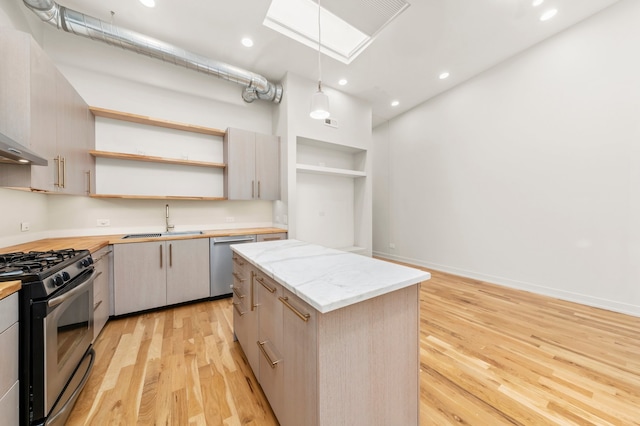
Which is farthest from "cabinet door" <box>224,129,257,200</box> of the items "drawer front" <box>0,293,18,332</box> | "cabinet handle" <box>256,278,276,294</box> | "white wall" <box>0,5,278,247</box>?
"drawer front" <box>0,293,18,332</box>

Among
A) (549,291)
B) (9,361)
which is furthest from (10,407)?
(549,291)

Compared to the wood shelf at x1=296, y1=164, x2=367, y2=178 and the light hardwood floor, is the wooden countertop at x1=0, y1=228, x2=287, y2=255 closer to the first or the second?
the light hardwood floor

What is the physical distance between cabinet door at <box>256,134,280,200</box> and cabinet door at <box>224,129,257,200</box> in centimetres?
8

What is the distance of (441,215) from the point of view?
4.32 m

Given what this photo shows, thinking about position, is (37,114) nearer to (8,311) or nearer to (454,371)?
(8,311)

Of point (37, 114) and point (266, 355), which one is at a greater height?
point (37, 114)

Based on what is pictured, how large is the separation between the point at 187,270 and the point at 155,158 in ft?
4.95

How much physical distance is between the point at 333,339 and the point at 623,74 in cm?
427

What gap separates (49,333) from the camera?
1.15 metres

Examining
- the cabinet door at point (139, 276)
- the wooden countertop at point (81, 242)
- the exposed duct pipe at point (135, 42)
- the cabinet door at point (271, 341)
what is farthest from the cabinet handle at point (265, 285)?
the exposed duct pipe at point (135, 42)

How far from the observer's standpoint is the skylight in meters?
2.46

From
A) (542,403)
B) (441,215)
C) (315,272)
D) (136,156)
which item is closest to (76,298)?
(315,272)

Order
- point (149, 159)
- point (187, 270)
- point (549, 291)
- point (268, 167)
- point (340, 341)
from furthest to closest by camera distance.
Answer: point (268, 167) < point (549, 291) < point (149, 159) < point (187, 270) < point (340, 341)

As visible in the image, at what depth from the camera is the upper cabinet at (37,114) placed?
1.62m
